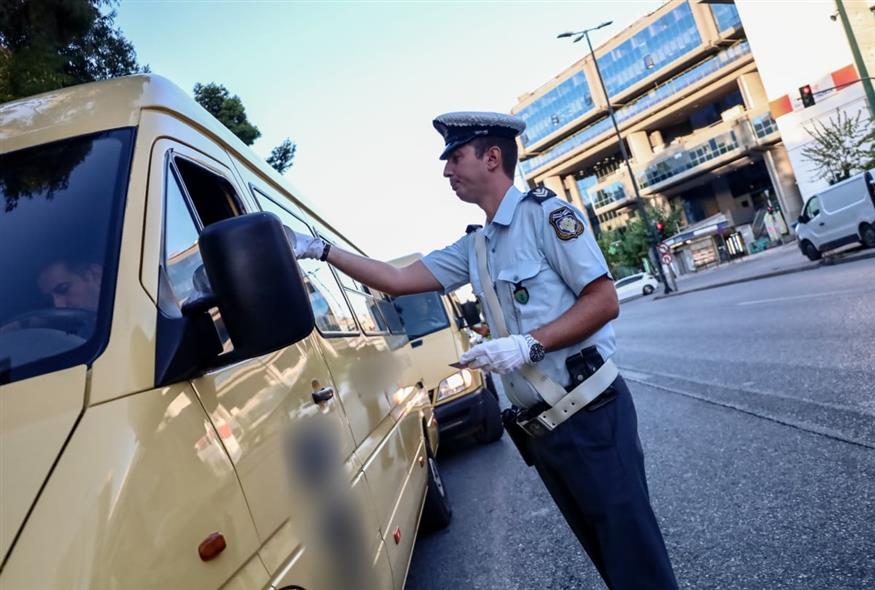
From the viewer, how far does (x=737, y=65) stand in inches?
2130

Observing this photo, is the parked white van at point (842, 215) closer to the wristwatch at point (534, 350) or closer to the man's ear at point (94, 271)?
the wristwatch at point (534, 350)

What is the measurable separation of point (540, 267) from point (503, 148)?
486mm

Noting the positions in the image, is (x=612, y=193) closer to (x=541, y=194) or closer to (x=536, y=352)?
(x=541, y=194)

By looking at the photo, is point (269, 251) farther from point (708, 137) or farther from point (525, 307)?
point (708, 137)

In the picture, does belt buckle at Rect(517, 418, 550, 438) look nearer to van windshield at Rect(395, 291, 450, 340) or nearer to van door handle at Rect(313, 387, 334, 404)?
van door handle at Rect(313, 387, 334, 404)

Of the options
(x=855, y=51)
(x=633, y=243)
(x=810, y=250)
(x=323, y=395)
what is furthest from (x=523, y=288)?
(x=633, y=243)

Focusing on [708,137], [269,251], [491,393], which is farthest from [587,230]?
[708,137]

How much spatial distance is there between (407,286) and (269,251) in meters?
1.25

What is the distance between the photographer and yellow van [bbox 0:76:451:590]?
4.06ft

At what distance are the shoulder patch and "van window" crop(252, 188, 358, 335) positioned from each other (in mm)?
1072

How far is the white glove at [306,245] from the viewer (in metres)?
2.59

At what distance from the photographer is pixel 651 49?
6225 centimetres

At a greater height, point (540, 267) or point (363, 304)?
point (363, 304)

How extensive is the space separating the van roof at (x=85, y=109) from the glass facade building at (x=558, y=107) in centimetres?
7242
